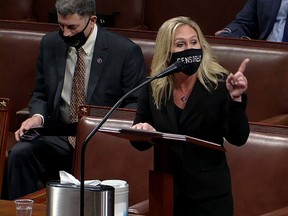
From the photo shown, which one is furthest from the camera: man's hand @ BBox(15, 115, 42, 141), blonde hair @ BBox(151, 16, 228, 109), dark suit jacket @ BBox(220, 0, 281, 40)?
dark suit jacket @ BBox(220, 0, 281, 40)

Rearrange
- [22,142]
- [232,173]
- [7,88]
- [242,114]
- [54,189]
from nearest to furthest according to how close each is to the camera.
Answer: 1. [54,189]
2. [242,114]
3. [232,173]
4. [22,142]
5. [7,88]

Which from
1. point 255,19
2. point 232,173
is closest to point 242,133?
point 232,173

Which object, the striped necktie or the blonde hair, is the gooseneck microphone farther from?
the striped necktie

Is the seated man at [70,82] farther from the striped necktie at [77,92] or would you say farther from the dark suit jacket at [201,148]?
the dark suit jacket at [201,148]

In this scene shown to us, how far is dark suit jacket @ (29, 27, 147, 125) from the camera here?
2.12 meters

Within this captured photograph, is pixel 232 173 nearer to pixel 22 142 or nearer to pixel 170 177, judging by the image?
pixel 170 177

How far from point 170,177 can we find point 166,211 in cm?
5

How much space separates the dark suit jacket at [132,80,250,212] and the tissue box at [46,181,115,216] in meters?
0.29

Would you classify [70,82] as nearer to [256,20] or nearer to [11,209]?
[256,20]

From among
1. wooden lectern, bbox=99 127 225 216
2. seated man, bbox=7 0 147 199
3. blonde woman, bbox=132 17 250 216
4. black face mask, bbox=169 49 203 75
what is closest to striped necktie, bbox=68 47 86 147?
seated man, bbox=7 0 147 199

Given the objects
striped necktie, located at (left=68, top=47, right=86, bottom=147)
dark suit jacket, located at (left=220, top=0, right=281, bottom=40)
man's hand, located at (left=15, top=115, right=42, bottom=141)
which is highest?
dark suit jacket, located at (left=220, top=0, right=281, bottom=40)

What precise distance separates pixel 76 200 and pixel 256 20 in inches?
57.3

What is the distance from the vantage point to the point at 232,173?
5.53 ft

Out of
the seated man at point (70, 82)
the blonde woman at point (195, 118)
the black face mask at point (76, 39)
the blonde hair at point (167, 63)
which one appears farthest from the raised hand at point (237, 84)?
the black face mask at point (76, 39)
